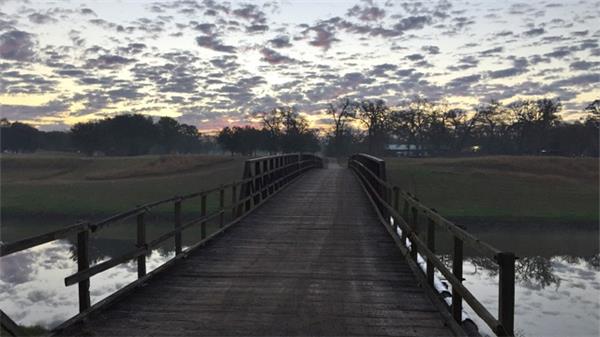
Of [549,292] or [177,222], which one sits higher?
[177,222]

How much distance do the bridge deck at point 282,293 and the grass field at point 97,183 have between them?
2766 centimetres

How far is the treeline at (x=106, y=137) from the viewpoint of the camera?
105625mm

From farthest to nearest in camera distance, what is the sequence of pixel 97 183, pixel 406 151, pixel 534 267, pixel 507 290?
pixel 406 151
pixel 97 183
pixel 534 267
pixel 507 290

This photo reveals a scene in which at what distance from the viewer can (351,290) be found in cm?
658

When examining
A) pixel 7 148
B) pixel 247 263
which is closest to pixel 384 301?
pixel 247 263

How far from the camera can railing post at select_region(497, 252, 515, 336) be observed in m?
3.89

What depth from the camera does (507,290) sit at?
3975mm

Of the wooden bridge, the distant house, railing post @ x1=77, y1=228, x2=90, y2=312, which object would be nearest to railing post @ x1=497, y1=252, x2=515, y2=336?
the wooden bridge

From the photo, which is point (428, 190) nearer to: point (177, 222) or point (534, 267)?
point (534, 267)

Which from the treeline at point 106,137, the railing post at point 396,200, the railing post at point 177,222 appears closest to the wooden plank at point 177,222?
the railing post at point 177,222

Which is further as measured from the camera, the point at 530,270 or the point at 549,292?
the point at 530,270

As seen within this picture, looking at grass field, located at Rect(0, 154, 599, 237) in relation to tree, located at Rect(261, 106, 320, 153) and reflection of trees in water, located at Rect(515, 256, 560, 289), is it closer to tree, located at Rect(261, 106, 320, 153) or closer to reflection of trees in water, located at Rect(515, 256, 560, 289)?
reflection of trees in water, located at Rect(515, 256, 560, 289)

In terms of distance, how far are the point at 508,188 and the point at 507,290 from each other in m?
43.1

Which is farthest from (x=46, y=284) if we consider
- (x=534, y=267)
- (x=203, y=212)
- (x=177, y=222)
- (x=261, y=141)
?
(x=261, y=141)
